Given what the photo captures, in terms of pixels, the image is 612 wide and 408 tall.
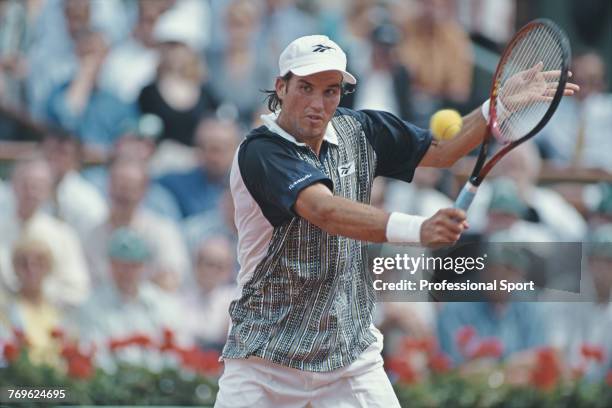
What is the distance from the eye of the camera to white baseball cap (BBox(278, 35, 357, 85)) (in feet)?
13.9

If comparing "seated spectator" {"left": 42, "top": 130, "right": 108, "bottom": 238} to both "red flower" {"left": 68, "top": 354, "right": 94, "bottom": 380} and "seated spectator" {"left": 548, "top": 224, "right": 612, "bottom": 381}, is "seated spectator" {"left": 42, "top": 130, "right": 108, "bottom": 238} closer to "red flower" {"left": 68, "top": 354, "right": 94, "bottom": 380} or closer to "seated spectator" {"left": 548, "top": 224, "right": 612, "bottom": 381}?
"red flower" {"left": 68, "top": 354, "right": 94, "bottom": 380}

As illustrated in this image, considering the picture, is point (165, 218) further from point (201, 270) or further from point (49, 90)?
point (49, 90)

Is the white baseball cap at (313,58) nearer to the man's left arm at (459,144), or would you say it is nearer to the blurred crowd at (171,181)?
the man's left arm at (459,144)

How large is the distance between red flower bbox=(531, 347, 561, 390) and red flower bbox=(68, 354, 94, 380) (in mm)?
2844

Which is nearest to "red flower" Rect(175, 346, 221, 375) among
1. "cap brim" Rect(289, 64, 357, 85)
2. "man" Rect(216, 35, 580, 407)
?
"man" Rect(216, 35, 580, 407)

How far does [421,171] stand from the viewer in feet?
25.3

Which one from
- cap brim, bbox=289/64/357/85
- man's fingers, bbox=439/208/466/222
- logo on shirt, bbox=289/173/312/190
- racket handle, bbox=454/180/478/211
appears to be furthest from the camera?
cap brim, bbox=289/64/357/85

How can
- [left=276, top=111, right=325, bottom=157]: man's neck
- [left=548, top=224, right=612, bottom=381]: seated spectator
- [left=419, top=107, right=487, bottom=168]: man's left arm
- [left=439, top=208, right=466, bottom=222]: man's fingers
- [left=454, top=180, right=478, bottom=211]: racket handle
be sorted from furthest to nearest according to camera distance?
1. [left=548, top=224, right=612, bottom=381]: seated spectator
2. [left=419, top=107, right=487, bottom=168]: man's left arm
3. [left=276, top=111, right=325, bottom=157]: man's neck
4. [left=454, top=180, right=478, bottom=211]: racket handle
5. [left=439, top=208, right=466, bottom=222]: man's fingers

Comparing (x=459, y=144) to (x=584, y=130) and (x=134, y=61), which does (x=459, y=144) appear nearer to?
(x=584, y=130)

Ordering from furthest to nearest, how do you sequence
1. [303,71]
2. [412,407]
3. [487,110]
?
1. [412,407]
2. [487,110]
3. [303,71]

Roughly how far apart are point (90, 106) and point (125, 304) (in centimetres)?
129

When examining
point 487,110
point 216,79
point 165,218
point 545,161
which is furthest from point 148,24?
point 487,110

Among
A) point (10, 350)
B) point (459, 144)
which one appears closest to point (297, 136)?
point (459, 144)

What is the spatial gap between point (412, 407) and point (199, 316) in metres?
1.47
